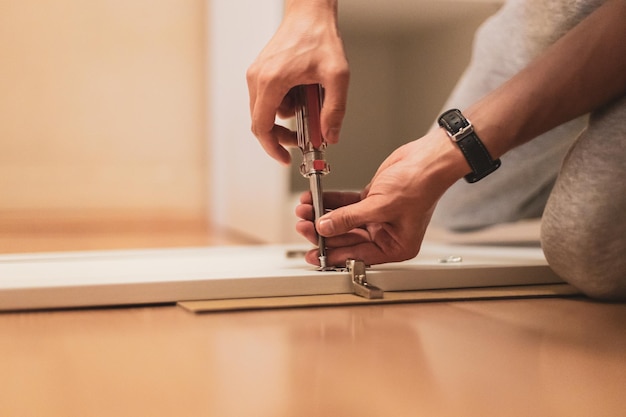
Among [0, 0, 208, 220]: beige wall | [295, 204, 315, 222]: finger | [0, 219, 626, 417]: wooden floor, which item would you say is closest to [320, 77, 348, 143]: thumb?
[295, 204, 315, 222]: finger

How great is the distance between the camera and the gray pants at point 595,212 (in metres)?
0.86

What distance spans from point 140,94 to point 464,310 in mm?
2173

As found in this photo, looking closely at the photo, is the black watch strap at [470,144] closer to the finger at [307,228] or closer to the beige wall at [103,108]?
the finger at [307,228]

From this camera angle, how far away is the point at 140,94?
2.80 metres

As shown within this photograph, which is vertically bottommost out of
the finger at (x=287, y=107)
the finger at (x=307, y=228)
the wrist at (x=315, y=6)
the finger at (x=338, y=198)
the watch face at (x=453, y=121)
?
the finger at (x=307, y=228)

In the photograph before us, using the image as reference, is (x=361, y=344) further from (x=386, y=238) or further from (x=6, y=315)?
(x=6, y=315)

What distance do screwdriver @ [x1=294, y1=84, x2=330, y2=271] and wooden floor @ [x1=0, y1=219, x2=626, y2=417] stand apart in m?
0.15

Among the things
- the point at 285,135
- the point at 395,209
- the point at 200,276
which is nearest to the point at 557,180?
the point at 395,209

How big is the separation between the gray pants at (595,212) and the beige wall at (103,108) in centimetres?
209

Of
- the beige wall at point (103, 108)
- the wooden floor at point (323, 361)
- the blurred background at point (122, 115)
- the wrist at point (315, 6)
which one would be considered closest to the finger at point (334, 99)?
the wrist at point (315, 6)

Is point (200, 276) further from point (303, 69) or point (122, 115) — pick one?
point (122, 115)

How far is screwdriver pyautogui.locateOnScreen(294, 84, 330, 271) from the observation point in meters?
0.88

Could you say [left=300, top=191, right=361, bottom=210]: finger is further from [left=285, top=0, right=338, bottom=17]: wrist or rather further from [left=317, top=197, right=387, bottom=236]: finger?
[left=285, top=0, right=338, bottom=17]: wrist

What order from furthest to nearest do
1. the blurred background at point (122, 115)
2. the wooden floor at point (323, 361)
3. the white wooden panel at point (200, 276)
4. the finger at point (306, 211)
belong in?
the blurred background at point (122, 115)
the finger at point (306, 211)
the white wooden panel at point (200, 276)
the wooden floor at point (323, 361)
